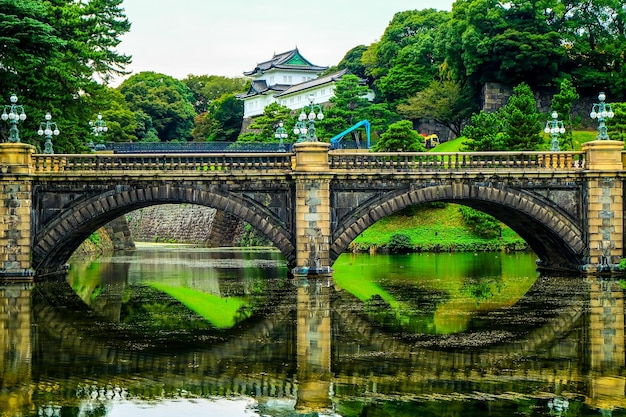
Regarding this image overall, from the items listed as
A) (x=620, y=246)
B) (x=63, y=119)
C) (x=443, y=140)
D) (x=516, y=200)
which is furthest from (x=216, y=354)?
(x=443, y=140)

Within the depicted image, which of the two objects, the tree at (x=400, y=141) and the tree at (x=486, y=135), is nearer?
the tree at (x=486, y=135)

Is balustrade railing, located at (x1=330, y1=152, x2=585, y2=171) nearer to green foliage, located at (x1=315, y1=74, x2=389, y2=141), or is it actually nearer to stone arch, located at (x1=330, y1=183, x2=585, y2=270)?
stone arch, located at (x1=330, y1=183, x2=585, y2=270)

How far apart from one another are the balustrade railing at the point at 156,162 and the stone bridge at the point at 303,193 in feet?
0.13

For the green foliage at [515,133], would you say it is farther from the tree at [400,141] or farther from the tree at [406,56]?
the tree at [406,56]

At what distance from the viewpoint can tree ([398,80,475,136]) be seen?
3127 inches

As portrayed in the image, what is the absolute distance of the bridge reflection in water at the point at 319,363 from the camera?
603 inches

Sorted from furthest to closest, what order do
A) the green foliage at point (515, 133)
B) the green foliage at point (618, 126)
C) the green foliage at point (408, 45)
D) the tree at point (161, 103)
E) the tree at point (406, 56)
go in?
the tree at point (161, 103)
the green foliage at point (408, 45)
the tree at point (406, 56)
the green foliage at point (618, 126)
the green foliage at point (515, 133)

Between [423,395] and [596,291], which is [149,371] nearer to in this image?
[423,395]

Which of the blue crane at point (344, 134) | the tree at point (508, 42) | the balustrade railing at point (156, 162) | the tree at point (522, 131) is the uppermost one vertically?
the tree at point (508, 42)

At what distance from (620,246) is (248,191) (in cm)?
1536

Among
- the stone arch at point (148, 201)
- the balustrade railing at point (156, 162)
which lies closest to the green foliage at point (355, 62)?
the balustrade railing at point (156, 162)

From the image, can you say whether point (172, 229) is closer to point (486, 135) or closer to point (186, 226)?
point (186, 226)

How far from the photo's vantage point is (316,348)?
20.1m

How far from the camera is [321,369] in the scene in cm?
1778
